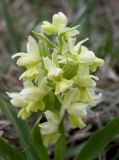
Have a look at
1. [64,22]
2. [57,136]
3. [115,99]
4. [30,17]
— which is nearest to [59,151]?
[57,136]

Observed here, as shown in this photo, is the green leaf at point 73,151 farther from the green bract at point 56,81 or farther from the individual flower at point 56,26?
the individual flower at point 56,26

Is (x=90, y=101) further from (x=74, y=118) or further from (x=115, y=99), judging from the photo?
(x=115, y=99)

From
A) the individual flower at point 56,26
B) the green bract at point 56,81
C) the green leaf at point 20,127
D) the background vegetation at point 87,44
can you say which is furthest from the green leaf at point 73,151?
the individual flower at point 56,26

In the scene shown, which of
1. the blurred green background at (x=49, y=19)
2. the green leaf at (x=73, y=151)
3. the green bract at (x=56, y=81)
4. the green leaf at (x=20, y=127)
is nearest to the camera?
the green bract at (x=56, y=81)

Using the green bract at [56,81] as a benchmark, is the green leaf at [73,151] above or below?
below

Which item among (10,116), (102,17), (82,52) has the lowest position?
(102,17)

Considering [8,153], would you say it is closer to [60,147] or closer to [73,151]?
[60,147]

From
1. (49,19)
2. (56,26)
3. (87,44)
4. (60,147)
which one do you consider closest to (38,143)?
(60,147)

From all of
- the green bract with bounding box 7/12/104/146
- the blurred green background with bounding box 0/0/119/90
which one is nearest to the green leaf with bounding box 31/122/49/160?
the green bract with bounding box 7/12/104/146

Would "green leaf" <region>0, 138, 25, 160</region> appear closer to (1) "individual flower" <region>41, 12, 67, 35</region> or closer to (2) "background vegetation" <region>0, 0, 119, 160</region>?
(2) "background vegetation" <region>0, 0, 119, 160</region>
